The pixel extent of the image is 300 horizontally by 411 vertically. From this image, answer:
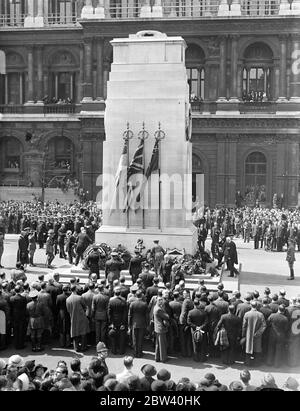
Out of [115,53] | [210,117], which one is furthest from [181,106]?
[210,117]

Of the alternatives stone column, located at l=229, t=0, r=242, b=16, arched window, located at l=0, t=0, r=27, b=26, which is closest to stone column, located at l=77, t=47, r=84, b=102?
arched window, located at l=0, t=0, r=27, b=26

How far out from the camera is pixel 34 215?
32.4 meters

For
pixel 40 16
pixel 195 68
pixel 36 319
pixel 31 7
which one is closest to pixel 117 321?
pixel 36 319

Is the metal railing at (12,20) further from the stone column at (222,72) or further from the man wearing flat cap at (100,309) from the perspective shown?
the man wearing flat cap at (100,309)

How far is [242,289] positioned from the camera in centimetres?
1947

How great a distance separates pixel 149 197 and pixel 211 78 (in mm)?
24362

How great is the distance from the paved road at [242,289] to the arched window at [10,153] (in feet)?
55.9

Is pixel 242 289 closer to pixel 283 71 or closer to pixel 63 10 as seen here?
pixel 283 71

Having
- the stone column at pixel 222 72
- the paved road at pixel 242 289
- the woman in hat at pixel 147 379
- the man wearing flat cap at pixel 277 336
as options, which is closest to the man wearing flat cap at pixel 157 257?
the paved road at pixel 242 289

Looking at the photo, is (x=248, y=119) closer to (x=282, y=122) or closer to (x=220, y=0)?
(x=282, y=122)

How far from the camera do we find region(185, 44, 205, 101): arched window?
44.3 meters

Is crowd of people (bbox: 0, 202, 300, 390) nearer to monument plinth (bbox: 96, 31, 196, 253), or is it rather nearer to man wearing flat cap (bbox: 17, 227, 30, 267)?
monument plinth (bbox: 96, 31, 196, 253)

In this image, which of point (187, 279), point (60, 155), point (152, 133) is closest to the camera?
point (187, 279)

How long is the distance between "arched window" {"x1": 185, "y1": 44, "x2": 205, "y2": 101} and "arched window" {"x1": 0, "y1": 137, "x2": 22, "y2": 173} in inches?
566
